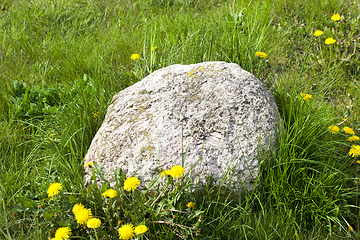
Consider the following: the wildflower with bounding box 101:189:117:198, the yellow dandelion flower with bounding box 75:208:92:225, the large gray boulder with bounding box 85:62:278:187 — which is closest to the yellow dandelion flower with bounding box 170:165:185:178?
the large gray boulder with bounding box 85:62:278:187

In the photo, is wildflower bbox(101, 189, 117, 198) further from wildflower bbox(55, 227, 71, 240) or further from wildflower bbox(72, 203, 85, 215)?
wildflower bbox(55, 227, 71, 240)

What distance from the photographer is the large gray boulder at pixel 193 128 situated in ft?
6.14

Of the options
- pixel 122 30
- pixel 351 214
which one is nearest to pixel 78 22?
pixel 122 30

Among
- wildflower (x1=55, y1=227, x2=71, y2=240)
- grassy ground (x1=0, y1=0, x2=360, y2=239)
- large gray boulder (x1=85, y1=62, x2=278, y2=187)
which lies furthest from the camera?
large gray boulder (x1=85, y1=62, x2=278, y2=187)

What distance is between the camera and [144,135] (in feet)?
6.51

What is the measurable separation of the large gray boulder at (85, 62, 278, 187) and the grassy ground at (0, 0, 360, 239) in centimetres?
14

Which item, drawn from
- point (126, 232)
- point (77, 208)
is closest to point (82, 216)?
point (77, 208)

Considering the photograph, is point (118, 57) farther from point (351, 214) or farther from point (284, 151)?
point (351, 214)

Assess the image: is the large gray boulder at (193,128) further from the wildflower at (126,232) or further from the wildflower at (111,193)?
the wildflower at (126,232)

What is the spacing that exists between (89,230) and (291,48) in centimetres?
314

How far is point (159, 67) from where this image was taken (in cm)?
293

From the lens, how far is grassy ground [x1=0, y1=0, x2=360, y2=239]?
5.76ft

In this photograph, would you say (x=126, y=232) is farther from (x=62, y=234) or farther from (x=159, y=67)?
(x=159, y=67)

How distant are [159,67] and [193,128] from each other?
117 centimetres
